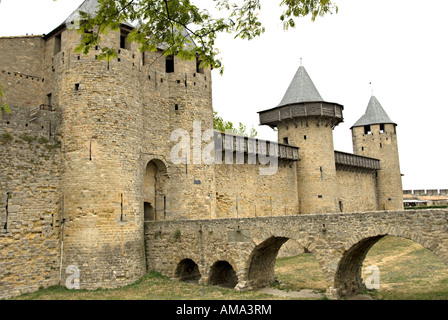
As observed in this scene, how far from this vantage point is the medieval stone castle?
1305cm

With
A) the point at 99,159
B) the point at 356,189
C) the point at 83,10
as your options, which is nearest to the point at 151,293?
the point at 99,159

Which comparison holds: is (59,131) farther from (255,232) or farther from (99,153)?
(255,232)

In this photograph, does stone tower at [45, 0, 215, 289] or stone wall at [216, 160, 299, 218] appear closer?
stone tower at [45, 0, 215, 289]

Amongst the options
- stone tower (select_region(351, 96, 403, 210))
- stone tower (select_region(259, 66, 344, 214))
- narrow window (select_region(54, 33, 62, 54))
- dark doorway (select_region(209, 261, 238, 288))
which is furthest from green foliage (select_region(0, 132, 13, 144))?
stone tower (select_region(351, 96, 403, 210))

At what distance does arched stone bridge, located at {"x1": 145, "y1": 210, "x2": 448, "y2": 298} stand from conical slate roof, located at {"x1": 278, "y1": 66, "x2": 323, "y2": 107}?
42.9 feet

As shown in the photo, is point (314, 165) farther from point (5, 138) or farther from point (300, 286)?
point (5, 138)

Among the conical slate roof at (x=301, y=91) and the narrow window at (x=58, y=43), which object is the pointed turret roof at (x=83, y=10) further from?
the conical slate roof at (x=301, y=91)

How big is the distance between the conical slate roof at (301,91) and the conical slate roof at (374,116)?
382 inches

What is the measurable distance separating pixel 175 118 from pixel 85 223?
6300 mm

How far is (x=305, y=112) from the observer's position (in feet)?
77.9

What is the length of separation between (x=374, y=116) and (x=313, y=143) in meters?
11.8

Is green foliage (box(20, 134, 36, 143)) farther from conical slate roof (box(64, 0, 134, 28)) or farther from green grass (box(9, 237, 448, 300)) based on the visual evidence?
green grass (box(9, 237, 448, 300))

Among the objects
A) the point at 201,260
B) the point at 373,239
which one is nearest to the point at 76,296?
the point at 201,260

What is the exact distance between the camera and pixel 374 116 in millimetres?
33031
